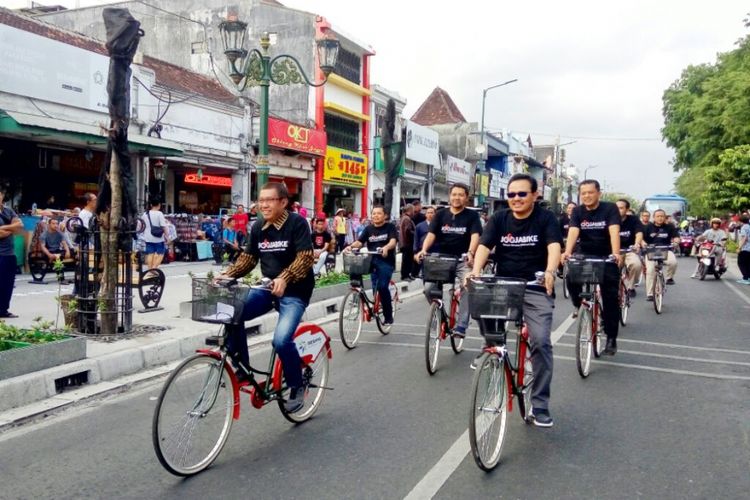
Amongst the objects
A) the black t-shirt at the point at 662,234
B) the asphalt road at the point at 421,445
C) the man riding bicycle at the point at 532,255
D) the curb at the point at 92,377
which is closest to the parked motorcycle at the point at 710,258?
the black t-shirt at the point at 662,234

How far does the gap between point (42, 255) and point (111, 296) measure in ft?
21.7

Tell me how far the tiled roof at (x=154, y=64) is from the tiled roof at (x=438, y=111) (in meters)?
30.3

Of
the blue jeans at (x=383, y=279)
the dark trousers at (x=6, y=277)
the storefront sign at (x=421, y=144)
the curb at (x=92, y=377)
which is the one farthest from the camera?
the storefront sign at (x=421, y=144)

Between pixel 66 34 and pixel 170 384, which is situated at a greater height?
pixel 66 34

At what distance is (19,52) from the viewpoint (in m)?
15.2

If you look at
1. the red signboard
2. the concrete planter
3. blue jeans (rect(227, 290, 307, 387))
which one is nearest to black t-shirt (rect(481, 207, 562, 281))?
blue jeans (rect(227, 290, 307, 387))

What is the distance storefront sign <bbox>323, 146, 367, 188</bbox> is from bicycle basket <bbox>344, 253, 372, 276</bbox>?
2220 centimetres

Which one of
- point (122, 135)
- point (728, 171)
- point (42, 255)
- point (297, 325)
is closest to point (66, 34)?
point (42, 255)

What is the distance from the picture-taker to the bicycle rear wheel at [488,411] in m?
4.20

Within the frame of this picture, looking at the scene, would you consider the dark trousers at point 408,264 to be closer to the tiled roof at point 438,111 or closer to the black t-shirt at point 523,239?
the black t-shirt at point 523,239

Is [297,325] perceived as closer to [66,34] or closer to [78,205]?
[78,205]

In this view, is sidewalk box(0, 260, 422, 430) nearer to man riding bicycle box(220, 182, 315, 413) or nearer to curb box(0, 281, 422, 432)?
curb box(0, 281, 422, 432)

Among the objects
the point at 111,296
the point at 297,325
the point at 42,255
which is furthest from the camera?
the point at 42,255

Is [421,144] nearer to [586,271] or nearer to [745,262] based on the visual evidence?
[745,262]
